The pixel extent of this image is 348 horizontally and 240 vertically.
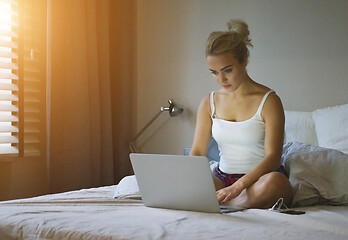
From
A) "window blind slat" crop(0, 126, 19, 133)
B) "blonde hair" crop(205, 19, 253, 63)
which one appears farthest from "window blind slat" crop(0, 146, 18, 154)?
"blonde hair" crop(205, 19, 253, 63)

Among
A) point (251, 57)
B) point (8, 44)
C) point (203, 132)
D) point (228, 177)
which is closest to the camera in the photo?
point (228, 177)

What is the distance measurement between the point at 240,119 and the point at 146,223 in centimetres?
86

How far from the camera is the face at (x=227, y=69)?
2.31 m

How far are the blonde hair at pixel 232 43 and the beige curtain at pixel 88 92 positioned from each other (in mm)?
1247

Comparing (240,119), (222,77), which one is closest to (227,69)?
(222,77)

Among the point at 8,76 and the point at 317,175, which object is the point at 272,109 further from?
the point at 8,76

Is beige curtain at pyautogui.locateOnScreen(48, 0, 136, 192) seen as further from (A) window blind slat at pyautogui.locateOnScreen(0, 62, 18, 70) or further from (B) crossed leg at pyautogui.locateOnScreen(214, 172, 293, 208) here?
(B) crossed leg at pyautogui.locateOnScreen(214, 172, 293, 208)

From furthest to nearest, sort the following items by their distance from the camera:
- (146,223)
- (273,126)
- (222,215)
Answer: (273,126) < (222,215) < (146,223)

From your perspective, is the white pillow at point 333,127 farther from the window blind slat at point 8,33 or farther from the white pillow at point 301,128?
the window blind slat at point 8,33

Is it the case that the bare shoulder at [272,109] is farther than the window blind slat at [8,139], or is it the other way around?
the window blind slat at [8,139]

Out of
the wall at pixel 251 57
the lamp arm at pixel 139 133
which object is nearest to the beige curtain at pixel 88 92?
the lamp arm at pixel 139 133

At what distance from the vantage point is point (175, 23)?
3.66m

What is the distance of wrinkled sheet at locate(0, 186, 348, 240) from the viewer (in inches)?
61.4

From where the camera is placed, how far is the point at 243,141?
7.66ft
